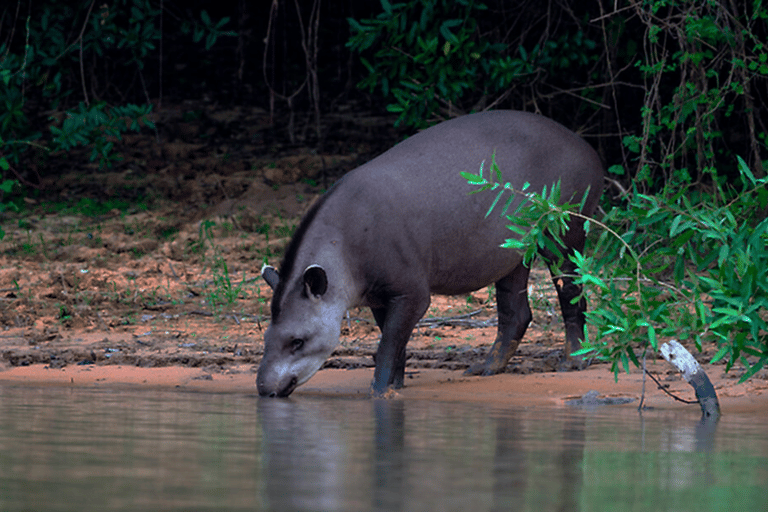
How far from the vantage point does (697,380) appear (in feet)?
15.8

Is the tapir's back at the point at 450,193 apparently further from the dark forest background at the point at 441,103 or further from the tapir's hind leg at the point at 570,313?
the dark forest background at the point at 441,103

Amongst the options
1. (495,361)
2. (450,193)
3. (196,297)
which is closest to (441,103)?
(196,297)

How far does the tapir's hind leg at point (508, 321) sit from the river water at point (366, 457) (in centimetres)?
130

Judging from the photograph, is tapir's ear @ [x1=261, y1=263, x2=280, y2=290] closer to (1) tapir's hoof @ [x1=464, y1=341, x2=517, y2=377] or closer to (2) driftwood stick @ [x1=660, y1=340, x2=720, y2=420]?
(1) tapir's hoof @ [x1=464, y1=341, x2=517, y2=377]

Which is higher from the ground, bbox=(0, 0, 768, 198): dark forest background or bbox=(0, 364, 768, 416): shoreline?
bbox=(0, 0, 768, 198): dark forest background

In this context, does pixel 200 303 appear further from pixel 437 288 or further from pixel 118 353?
pixel 437 288

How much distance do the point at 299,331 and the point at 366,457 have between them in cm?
244

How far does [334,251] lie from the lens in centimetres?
590

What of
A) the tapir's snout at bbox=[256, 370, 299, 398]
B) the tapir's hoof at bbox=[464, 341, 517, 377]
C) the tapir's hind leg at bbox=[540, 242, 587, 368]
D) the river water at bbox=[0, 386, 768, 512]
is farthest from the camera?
the tapir's hind leg at bbox=[540, 242, 587, 368]

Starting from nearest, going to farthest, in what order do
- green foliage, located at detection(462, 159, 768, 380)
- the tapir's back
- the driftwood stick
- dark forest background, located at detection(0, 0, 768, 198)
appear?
green foliage, located at detection(462, 159, 768, 380), the driftwood stick, the tapir's back, dark forest background, located at detection(0, 0, 768, 198)

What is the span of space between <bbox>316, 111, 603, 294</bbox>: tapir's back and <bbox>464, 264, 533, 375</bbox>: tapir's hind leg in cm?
35

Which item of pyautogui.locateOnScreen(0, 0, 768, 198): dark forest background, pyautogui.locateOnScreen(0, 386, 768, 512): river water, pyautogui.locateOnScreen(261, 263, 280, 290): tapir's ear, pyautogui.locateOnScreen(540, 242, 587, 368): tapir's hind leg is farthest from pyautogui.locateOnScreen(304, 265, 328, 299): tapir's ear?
pyautogui.locateOnScreen(0, 0, 768, 198): dark forest background

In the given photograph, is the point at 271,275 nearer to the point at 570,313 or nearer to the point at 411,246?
the point at 411,246

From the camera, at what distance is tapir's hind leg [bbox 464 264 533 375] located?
6.46 meters
